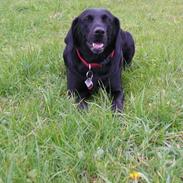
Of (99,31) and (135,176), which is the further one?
(99,31)

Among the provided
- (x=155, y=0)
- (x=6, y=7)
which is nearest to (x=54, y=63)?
(x=6, y=7)

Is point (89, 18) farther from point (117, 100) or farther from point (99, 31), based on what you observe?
point (117, 100)

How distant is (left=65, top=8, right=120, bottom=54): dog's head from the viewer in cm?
317

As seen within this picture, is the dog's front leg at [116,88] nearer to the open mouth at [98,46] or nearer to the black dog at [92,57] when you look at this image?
the black dog at [92,57]

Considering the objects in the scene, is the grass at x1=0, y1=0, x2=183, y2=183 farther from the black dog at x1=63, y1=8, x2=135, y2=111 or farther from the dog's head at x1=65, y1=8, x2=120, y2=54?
the dog's head at x1=65, y1=8, x2=120, y2=54

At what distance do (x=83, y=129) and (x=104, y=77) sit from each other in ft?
2.93

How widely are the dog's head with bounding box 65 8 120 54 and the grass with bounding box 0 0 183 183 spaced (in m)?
0.37

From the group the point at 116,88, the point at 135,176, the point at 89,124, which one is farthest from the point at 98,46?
the point at 135,176

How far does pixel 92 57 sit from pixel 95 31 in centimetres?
23

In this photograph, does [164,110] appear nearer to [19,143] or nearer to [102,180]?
[102,180]

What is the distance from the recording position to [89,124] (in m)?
2.48

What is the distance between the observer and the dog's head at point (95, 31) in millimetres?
3166

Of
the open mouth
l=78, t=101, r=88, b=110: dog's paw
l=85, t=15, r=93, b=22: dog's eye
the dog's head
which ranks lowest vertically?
l=78, t=101, r=88, b=110: dog's paw

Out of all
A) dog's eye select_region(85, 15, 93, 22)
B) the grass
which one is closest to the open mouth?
dog's eye select_region(85, 15, 93, 22)
